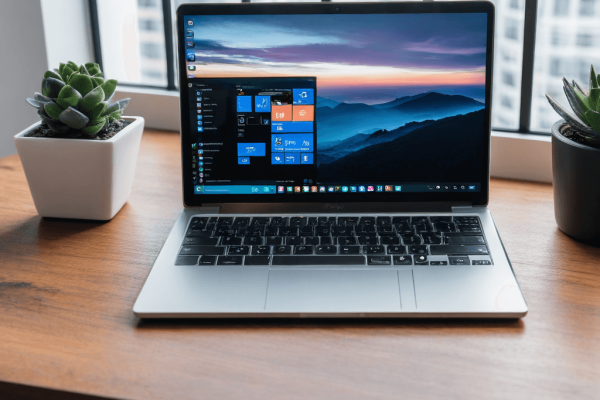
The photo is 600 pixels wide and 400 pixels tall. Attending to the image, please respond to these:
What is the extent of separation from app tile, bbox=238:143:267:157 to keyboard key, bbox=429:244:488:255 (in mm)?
308

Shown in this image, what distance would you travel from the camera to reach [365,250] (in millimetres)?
784

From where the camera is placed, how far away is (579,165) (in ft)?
2.73

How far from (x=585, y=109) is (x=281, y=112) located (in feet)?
1.53

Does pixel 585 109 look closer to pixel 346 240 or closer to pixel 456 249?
pixel 456 249

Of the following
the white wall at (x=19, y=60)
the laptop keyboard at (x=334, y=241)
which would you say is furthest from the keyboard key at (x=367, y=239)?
the white wall at (x=19, y=60)

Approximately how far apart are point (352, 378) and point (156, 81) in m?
1.13

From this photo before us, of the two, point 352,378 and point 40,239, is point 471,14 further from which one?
point 40,239

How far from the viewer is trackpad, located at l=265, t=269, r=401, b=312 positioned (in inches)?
26.7

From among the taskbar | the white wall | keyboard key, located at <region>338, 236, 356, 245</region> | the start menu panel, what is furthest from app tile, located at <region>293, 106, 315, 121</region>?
the white wall

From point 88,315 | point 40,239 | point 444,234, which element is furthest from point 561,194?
point 40,239

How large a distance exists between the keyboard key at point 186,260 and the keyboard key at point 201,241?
0.04 m

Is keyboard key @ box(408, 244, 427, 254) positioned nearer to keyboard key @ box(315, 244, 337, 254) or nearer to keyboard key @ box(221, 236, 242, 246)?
keyboard key @ box(315, 244, 337, 254)

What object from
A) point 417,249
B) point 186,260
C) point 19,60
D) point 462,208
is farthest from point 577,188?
point 19,60

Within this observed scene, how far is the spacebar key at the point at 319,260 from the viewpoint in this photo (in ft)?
2.50
